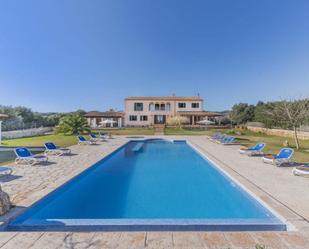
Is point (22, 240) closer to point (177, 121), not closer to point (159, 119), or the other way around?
point (177, 121)

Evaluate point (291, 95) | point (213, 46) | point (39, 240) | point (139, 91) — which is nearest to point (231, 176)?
point (39, 240)

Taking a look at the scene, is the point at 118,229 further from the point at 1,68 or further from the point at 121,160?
the point at 1,68

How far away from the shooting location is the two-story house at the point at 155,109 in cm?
4147

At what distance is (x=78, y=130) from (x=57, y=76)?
38.1 ft

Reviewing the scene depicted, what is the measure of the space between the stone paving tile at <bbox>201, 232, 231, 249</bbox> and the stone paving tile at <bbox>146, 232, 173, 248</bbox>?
0.57m

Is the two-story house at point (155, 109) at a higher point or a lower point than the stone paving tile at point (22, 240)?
higher

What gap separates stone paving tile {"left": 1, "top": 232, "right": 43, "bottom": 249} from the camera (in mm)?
3139

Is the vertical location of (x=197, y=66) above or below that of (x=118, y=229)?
above

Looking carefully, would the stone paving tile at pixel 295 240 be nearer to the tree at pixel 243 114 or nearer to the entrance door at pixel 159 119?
the entrance door at pixel 159 119

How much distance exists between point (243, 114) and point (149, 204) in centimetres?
3936

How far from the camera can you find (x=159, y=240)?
336cm

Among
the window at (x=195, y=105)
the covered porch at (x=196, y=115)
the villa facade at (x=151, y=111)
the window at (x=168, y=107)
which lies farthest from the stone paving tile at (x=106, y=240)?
the window at (x=195, y=105)

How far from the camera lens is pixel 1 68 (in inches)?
989

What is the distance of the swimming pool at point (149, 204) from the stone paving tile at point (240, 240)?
37 cm
